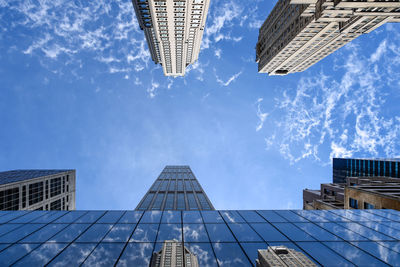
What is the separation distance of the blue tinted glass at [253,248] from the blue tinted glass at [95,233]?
30.9 feet

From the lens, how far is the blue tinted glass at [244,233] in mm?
14352

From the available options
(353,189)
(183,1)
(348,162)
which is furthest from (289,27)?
(353,189)

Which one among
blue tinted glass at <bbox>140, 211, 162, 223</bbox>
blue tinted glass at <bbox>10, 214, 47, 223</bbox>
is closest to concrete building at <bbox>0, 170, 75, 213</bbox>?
blue tinted glass at <bbox>10, 214, 47, 223</bbox>

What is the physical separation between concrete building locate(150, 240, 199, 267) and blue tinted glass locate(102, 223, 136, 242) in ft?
10.1

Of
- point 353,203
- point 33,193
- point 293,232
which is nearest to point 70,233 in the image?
point 293,232

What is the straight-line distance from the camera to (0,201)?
5297cm

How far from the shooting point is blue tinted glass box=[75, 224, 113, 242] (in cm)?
1397

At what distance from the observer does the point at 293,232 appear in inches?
619

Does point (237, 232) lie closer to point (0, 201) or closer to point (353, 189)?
point (353, 189)

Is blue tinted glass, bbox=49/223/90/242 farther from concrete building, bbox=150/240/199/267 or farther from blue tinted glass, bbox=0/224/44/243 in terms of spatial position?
concrete building, bbox=150/240/199/267

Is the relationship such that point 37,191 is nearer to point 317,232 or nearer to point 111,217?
point 111,217

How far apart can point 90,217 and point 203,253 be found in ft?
35.2

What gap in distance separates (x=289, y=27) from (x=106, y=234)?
370ft

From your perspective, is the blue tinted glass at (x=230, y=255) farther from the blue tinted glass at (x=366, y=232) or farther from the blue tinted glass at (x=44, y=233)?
the blue tinted glass at (x=44, y=233)
